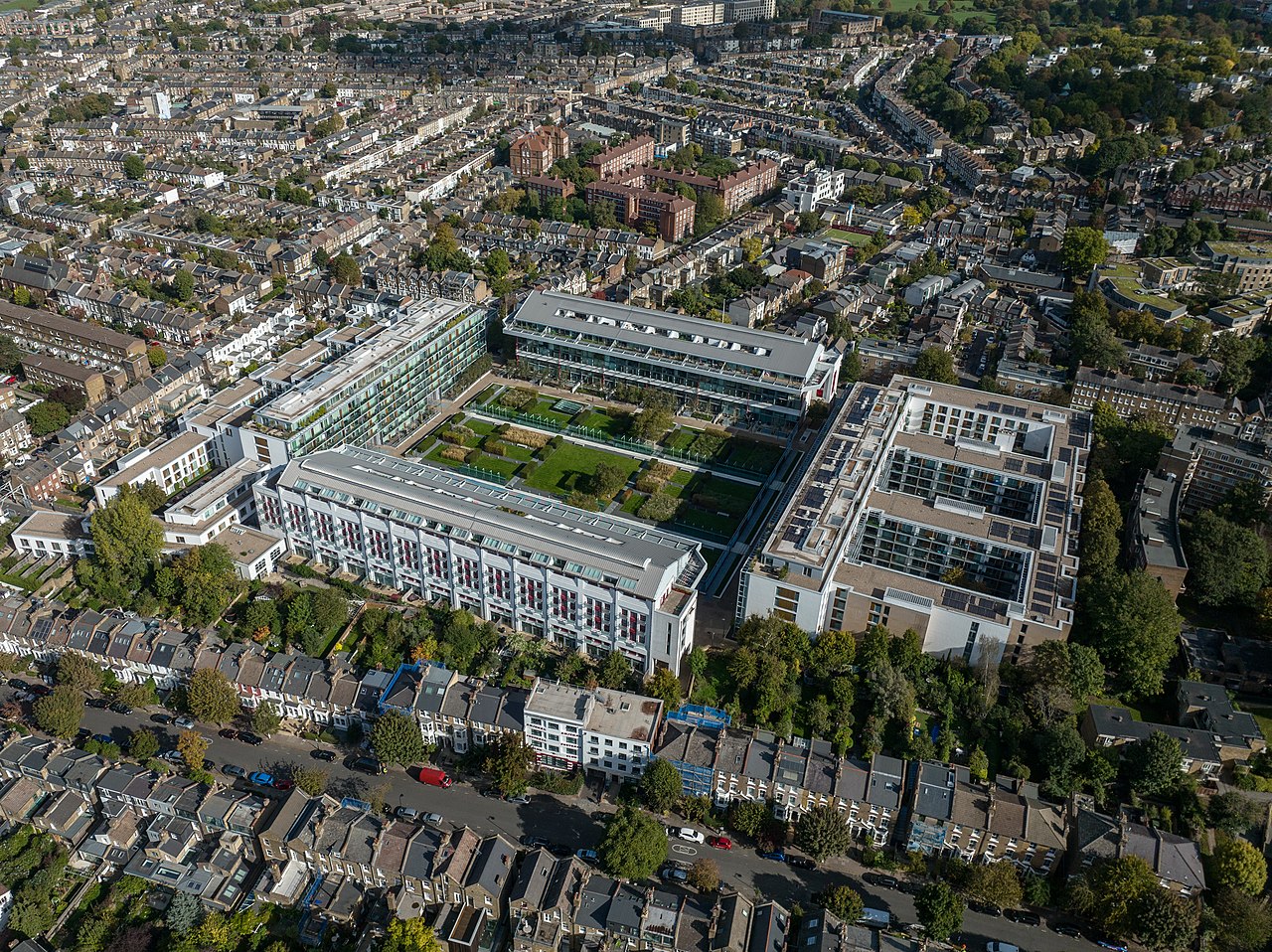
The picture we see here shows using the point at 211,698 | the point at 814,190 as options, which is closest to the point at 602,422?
the point at 211,698

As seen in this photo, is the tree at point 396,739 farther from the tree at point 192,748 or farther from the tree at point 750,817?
the tree at point 750,817

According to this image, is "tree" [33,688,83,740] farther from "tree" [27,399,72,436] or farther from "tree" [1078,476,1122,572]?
"tree" [1078,476,1122,572]

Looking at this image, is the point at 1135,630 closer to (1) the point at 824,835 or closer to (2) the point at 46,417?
(1) the point at 824,835

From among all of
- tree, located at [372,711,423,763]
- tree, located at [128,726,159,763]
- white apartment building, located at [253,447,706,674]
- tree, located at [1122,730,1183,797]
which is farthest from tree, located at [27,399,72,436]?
tree, located at [1122,730,1183,797]

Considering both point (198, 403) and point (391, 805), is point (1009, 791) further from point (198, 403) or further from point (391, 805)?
point (198, 403)

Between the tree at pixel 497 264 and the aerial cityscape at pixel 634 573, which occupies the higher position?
the tree at pixel 497 264

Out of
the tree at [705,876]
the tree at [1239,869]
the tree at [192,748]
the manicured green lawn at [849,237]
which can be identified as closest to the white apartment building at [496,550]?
the tree at [705,876]
